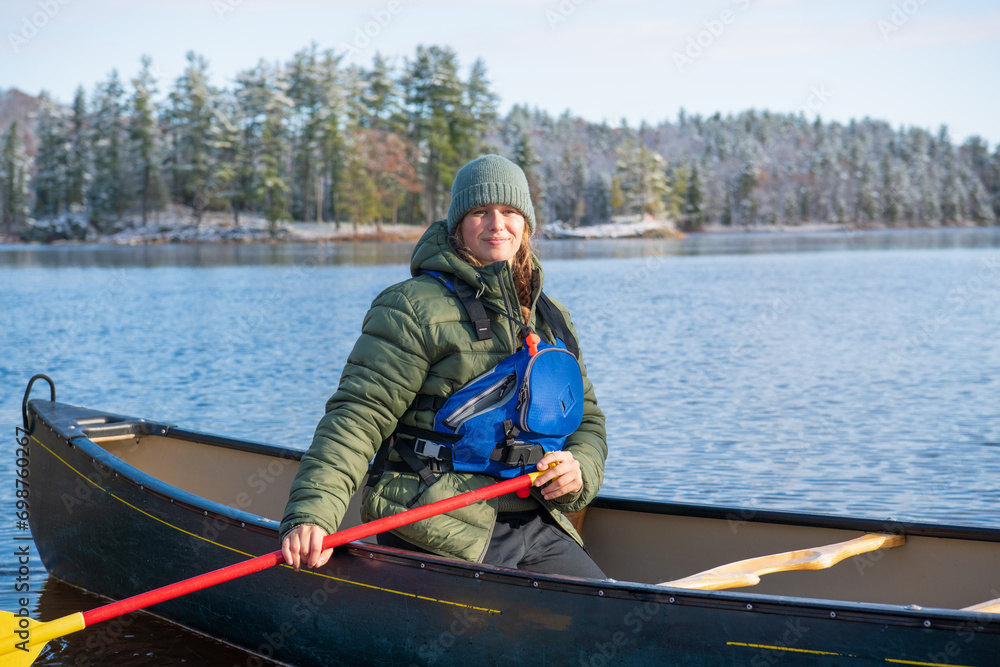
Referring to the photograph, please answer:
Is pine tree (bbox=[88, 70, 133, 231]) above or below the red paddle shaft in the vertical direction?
above

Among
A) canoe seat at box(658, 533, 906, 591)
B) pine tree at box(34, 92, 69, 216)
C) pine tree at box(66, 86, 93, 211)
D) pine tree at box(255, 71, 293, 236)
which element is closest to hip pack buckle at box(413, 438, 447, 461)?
canoe seat at box(658, 533, 906, 591)

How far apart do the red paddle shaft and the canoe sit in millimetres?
283

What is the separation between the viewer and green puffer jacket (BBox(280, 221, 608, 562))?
116 inches

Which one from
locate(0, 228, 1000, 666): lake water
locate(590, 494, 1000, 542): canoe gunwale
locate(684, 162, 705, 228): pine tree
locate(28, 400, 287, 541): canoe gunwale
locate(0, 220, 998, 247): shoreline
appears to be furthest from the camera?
locate(684, 162, 705, 228): pine tree

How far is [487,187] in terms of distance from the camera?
310 cm

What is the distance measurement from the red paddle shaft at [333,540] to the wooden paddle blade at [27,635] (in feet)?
0.32

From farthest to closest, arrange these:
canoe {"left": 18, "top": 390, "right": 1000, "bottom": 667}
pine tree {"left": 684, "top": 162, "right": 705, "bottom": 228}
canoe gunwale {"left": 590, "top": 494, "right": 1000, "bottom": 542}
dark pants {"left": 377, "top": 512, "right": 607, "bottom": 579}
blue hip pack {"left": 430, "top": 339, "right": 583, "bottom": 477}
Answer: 1. pine tree {"left": 684, "top": 162, "right": 705, "bottom": 228}
2. canoe gunwale {"left": 590, "top": 494, "right": 1000, "bottom": 542}
3. dark pants {"left": 377, "top": 512, "right": 607, "bottom": 579}
4. blue hip pack {"left": 430, "top": 339, "right": 583, "bottom": 477}
5. canoe {"left": 18, "top": 390, "right": 1000, "bottom": 667}

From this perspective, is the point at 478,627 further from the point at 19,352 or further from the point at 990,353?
the point at 19,352

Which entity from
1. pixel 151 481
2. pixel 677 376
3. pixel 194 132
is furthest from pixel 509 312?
pixel 194 132

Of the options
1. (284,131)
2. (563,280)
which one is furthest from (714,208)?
(563,280)

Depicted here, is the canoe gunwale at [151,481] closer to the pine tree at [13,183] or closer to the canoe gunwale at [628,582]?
the canoe gunwale at [628,582]

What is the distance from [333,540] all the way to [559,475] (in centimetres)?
79

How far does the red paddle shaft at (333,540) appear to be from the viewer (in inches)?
120

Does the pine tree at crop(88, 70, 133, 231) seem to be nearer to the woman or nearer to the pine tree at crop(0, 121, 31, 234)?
the pine tree at crop(0, 121, 31, 234)
